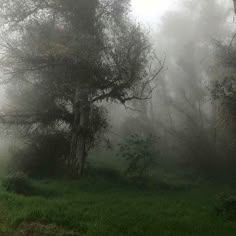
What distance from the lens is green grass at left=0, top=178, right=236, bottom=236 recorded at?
9789mm

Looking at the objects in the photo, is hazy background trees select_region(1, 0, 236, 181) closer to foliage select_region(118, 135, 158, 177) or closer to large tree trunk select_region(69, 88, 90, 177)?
large tree trunk select_region(69, 88, 90, 177)

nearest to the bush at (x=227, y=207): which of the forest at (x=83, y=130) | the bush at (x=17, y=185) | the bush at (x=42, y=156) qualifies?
the forest at (x=83, y=130)

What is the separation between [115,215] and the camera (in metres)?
11.0

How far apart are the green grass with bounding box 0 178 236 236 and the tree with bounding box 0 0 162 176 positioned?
672cm

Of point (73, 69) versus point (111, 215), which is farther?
point (73, 69)

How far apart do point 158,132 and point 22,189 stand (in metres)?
26.7

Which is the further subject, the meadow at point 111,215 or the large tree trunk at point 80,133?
the large tree trunk at point 80,133

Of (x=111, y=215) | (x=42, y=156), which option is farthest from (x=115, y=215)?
(x=42, y=156)

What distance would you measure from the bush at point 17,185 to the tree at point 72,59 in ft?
16.6

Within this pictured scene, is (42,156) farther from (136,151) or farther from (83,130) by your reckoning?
(136,151)

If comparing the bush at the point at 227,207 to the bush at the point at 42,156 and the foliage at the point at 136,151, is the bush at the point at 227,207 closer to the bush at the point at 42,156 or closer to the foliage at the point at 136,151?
the foliage at the point at 136,151

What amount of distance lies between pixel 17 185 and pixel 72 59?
283 inches

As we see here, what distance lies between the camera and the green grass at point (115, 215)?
9789 millimetres

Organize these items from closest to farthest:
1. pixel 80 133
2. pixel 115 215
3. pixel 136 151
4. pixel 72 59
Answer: pixel 115 215, pixel 72 59, pixel 80 133, pixel 136 151
